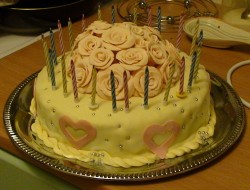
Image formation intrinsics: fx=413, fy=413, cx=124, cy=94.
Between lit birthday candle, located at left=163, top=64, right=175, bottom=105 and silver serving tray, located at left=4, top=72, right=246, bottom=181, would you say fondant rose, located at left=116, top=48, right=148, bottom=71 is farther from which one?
silver serving tray, located at left=4, top=72, right=246, bottom=181

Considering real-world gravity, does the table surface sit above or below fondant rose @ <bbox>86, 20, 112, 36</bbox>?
below

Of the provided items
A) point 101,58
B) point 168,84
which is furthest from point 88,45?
point 168,84

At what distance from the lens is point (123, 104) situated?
657mm

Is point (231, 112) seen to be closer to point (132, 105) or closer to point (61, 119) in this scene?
point (132, 105)

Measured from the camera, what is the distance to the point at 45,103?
688 mm

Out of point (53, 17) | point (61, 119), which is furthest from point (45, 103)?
point (53, 17)

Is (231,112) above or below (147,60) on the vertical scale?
below

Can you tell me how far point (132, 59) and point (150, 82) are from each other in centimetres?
5

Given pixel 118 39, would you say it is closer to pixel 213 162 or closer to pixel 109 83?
pixel 109 83

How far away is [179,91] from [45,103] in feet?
0.73

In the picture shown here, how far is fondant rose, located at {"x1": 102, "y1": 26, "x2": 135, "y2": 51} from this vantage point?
A: 68 cm

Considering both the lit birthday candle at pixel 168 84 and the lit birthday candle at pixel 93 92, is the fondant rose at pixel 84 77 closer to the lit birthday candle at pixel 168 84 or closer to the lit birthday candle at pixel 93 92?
the lit birthday candle at pixel 93 92

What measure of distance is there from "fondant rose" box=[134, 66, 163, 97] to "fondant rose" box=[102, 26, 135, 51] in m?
0.05

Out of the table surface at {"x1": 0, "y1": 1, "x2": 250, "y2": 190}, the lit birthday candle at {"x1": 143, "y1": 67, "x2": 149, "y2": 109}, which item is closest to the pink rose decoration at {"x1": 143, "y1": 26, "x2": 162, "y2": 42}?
the lit birthday candle at {"x1": 143, "y1": 67, "x2": 149, "y2": 109}
